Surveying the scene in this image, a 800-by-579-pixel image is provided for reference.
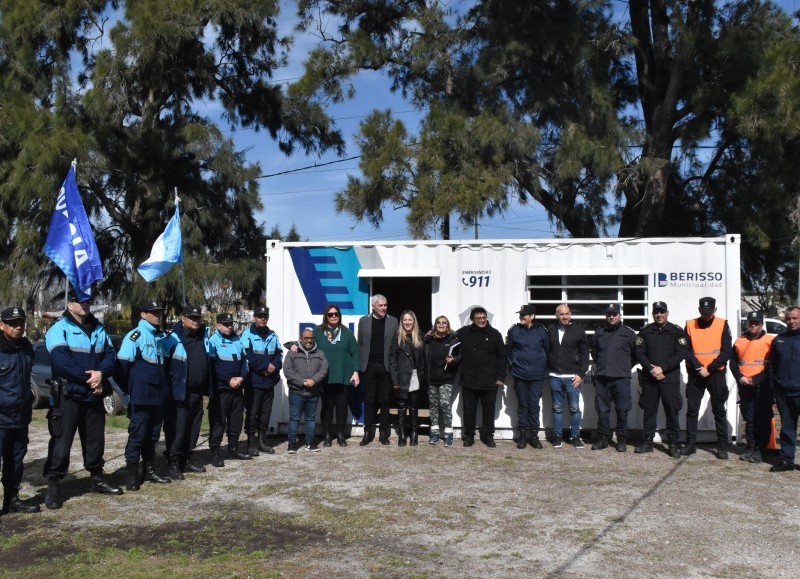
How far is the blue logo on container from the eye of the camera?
34.3 feet

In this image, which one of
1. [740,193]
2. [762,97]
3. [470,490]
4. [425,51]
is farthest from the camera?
[425,51]

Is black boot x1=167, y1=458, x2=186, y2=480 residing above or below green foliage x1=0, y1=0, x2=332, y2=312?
below

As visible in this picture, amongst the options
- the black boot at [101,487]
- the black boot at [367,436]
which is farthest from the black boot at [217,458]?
the black boot at [367,436]

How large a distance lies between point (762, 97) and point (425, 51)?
6.47 metres

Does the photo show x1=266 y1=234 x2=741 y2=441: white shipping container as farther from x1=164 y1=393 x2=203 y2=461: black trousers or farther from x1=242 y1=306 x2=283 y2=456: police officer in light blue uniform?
x1=164 y1=393 x2=203 y2=461: black trousers

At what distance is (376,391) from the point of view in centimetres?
995

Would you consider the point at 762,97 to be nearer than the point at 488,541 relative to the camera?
No

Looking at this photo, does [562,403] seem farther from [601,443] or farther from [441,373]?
[441,373]

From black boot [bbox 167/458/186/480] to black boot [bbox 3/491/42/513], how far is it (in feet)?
4.89

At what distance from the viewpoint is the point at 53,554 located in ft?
18.7

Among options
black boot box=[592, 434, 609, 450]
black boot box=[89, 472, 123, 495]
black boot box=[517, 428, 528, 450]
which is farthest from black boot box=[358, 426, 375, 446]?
black boot box=[89, 472, 123, 495]

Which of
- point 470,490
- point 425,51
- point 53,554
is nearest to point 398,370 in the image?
point 470,490

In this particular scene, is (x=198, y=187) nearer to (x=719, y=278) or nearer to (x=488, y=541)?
(x=719, y=278)

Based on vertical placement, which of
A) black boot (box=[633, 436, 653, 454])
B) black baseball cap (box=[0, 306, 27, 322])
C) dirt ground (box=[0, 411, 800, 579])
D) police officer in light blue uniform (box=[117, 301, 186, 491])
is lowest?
dirt ground (box=[0, 411, 800, 579])
